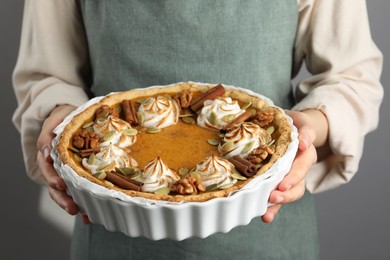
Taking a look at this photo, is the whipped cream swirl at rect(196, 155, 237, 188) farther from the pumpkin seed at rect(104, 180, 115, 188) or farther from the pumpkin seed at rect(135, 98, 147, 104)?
the pumpkin seed at rect(135, 98, 147, 104)

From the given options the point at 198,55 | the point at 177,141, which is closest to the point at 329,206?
the point at 198,55

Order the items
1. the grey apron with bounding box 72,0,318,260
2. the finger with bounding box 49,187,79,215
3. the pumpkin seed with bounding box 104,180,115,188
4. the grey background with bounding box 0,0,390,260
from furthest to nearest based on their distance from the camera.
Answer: the grey background with bounding box 0,0,390,260 < the grey apron with bounding box 72,0,318,260 < the finger with bounding box 49,187,79,215 < the pumpkin seed with bounding box 104,180,115,188

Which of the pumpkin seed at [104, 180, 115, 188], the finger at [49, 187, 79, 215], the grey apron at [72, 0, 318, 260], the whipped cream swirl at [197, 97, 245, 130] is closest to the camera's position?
the pumpkin seed at [104, 180, 115, 188]

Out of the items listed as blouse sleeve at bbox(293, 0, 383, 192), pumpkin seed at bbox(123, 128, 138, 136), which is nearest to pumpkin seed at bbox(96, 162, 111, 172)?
pumpkin seed at bbox(123, 128, 138, 136)

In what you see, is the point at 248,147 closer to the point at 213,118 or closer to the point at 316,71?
the point at 213,118

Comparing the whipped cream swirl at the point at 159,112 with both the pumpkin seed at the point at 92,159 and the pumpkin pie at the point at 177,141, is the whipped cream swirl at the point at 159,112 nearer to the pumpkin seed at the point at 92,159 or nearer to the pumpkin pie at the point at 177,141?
the pumpkin pie at the point at 177,141

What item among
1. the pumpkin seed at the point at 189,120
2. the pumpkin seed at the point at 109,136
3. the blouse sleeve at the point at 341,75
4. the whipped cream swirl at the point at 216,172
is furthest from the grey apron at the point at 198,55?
the whipped cream swirl at the point at 216,172

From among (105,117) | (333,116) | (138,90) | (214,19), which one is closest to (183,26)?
(214,19)
